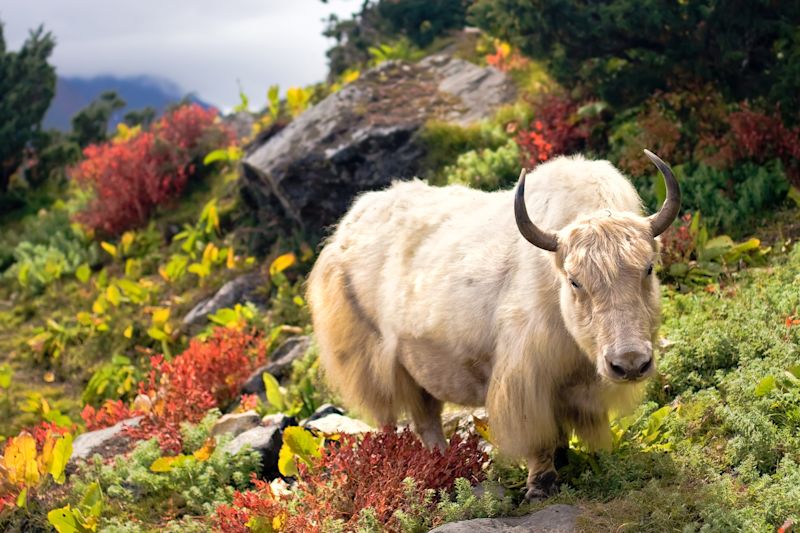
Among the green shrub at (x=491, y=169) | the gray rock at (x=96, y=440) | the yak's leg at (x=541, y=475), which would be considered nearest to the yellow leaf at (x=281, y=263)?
the green shrub at (x=491, y=169)

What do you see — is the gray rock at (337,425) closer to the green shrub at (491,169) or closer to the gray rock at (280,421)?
the gray rock at (280,421)

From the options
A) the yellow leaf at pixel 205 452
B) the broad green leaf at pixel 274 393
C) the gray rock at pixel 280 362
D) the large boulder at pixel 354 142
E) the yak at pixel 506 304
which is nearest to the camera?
the yak at pixel 506 304

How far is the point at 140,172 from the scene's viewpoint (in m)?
14.4

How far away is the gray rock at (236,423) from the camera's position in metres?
7.21

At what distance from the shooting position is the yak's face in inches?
158

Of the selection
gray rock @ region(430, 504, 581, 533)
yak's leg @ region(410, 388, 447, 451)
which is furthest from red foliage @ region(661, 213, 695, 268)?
gray rock @ region(430, 504, 581, 533)

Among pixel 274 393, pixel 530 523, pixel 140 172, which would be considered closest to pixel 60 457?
pixel 274 393

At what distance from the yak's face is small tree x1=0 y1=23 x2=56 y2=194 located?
50.4 feet

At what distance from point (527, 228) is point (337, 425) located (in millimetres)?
3111

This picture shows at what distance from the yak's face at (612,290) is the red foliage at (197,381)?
13.1 ft

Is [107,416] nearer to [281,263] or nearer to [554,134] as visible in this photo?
[281,263]

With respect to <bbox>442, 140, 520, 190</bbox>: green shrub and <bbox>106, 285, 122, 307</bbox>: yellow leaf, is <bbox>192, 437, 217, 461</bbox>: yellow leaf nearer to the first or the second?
<bbox>442, 140, 520, 190</bbox>: green shrub

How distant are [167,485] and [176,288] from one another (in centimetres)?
598

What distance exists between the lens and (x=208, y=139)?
15.4m
